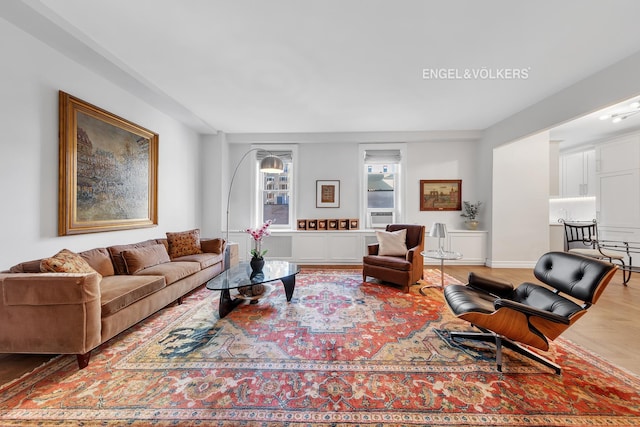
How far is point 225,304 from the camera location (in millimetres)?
2686

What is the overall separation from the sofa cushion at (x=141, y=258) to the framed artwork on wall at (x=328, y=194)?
314cm

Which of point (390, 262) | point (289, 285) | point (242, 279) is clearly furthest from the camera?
point (390, 262)

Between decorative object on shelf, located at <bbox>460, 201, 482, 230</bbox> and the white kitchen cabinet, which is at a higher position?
the white kitchen cabinet

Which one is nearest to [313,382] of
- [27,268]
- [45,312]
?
[45,312]

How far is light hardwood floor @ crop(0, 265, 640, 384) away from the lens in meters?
1.83

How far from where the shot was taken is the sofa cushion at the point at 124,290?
6.55ft

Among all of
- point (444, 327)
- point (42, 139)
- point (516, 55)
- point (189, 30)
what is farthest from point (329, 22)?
point (444, 327)

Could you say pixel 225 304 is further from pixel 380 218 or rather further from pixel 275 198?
pixel 380 218

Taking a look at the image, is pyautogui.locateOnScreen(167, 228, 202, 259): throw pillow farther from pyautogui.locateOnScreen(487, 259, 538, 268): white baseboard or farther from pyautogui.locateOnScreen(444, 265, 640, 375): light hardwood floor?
pyautogui.locateOnScreen(487, 259, 538, 268): white baseboard

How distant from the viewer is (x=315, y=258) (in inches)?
203

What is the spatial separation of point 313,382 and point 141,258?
8.33ft

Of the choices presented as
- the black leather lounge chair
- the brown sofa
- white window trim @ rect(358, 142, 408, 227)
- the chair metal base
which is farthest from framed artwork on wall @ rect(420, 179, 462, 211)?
the brown sofa

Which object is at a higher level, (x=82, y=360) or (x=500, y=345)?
(x=500, y=345)

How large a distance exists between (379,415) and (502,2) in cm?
307
